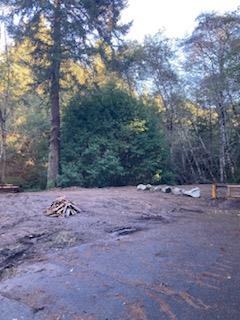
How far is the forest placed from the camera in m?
14.6

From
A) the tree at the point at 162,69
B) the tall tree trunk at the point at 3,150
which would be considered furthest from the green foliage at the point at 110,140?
the tree at the point at 162,69

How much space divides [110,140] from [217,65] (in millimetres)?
6836

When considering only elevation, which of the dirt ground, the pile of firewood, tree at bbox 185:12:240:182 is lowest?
the dirt ground

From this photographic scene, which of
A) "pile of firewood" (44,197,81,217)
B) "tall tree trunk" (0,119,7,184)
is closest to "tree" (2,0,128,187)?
"tall tree trunk" (0,119,7,184)

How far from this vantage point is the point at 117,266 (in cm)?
446

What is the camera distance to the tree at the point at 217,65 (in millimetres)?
16833

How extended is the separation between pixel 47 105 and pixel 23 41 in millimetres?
2836

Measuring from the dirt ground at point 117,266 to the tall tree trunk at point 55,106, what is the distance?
274 inches

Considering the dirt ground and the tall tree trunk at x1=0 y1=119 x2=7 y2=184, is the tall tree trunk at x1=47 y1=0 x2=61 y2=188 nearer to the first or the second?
the tall tree trunk at x1=0 y1=119 x2=7 y2=184

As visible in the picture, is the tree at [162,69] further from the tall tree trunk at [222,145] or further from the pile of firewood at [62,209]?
the pile of firewood at [62,209]

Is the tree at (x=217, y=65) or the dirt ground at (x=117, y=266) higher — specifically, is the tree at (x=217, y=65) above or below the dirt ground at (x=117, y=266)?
above

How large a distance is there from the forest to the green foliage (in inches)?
1.8

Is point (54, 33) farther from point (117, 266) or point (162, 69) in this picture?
point (117, 266)

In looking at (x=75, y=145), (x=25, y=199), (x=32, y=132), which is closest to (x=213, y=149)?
(x=75, y=145)
